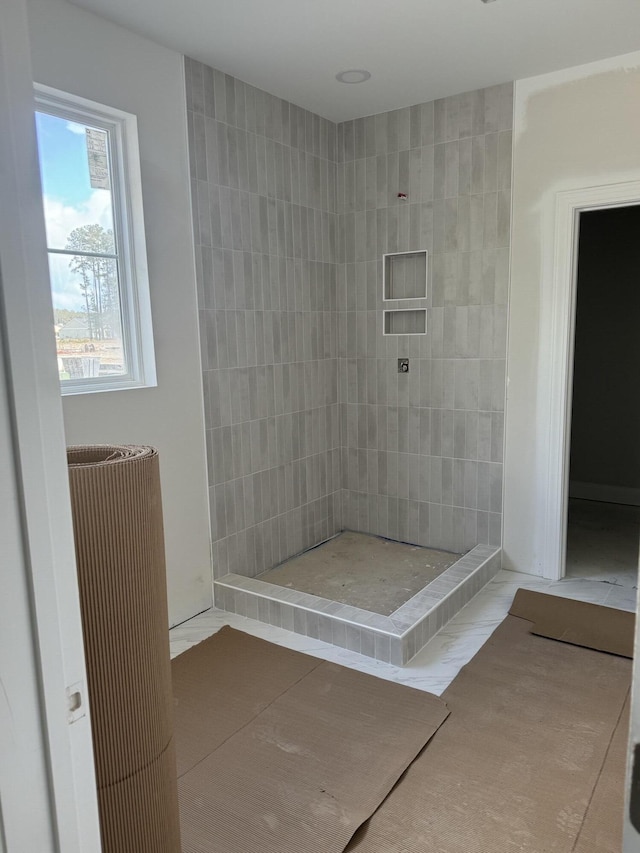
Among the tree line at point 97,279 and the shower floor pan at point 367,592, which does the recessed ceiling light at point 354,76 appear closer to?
the tree line at point 97,279

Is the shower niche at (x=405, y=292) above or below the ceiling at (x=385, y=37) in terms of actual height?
below

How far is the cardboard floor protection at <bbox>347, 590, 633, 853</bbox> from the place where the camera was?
175 cm

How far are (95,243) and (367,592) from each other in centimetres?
215

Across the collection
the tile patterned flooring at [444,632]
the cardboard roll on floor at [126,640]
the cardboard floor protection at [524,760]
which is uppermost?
the cardboard roll on floor at [126,640]

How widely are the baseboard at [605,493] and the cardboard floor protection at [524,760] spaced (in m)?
2.25

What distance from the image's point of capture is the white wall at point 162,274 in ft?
7.98

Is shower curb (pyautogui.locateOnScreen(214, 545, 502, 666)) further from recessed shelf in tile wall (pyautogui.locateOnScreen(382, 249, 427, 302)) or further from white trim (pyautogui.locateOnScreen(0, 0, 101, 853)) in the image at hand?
white trim (pyautogui.locateOnScreen(0, 0, 101, 853))

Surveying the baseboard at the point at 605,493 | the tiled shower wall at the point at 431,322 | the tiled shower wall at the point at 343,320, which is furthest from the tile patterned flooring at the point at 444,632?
the baseboard at the point at 605,493

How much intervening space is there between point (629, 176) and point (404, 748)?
9.11ft

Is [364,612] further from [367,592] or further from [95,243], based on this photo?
[95,243]

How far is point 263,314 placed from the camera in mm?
3418

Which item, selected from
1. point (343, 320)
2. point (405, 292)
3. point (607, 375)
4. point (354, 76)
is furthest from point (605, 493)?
point (354, 76)

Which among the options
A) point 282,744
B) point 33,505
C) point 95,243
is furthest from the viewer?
point 95,243

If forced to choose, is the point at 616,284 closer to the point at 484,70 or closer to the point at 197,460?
the point at 484,70
